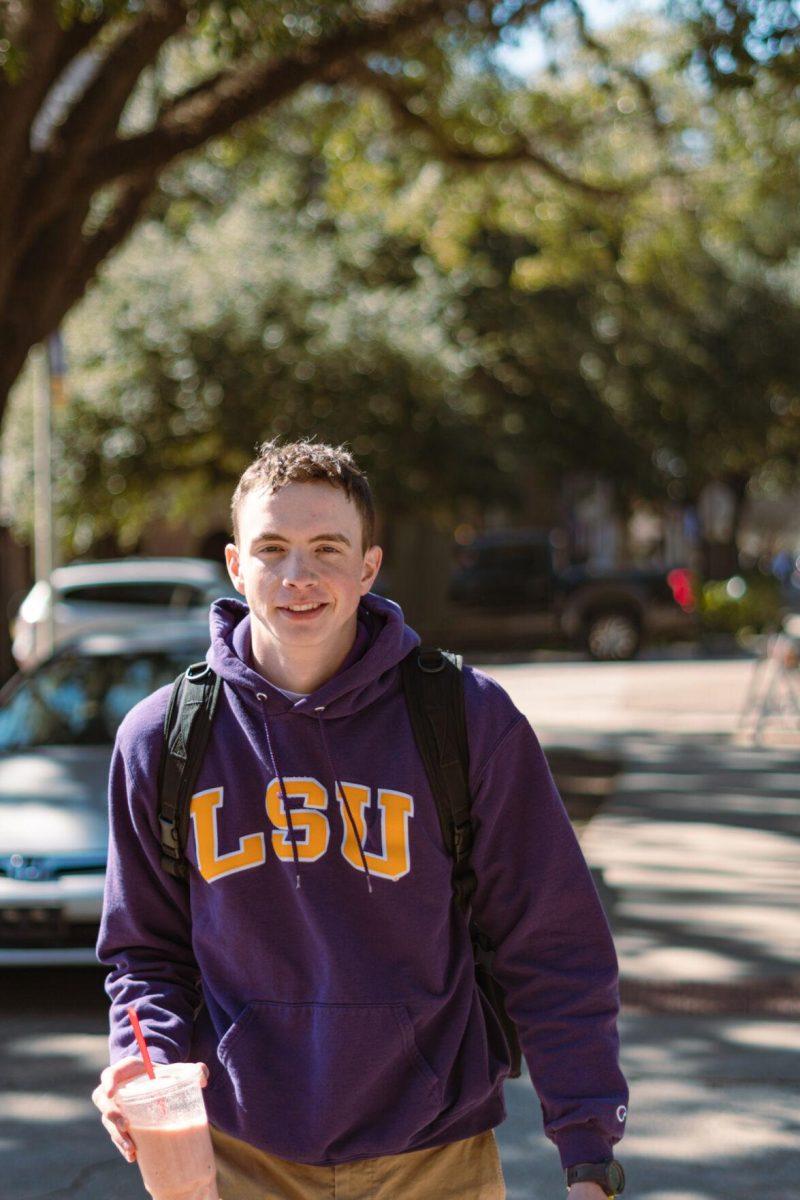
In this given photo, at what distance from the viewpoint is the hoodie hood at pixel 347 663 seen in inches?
93.3

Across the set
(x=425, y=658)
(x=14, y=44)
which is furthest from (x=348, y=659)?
(x=14, y=44)

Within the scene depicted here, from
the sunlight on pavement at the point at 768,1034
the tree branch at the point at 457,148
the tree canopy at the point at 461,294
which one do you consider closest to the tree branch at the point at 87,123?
the tree branch at the point at 457,148

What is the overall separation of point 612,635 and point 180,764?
24.3 meters

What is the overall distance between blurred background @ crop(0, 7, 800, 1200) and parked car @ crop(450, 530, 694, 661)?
6 centimetres

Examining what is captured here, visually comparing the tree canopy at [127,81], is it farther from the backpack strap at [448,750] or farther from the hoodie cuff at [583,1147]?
the hoodie cuff at [583,1147]

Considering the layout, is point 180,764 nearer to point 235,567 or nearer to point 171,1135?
point 235,567

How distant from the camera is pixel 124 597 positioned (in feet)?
57.5

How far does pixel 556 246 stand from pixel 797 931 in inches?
511

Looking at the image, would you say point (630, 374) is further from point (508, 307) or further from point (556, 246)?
point (556, 246)

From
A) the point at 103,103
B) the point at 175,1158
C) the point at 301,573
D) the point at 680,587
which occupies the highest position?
the point at 103,103

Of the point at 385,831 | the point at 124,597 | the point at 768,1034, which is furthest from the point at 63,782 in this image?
the point at 124,597

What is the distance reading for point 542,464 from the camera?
3133 centimetres

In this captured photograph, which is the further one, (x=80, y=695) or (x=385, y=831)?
(x=80, y=695)

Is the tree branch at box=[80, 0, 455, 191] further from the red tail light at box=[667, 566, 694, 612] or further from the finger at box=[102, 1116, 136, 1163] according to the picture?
the red tail light at box=[667, 566, 694, 612]
